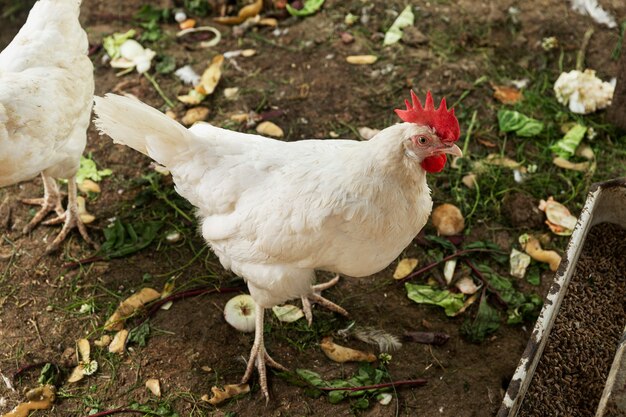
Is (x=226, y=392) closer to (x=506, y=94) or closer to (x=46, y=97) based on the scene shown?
(x=46, y=97)

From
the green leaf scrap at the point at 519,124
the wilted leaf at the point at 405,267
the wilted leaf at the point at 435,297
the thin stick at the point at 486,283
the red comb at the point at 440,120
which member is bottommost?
the wilted leaf at the point at 435,297

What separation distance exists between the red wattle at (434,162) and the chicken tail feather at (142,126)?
42.1 inches

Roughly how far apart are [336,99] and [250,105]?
0.63 meters

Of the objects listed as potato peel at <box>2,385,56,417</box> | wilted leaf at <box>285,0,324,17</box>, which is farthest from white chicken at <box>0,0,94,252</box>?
wilted leaf at <box>285,0,324,17</box>

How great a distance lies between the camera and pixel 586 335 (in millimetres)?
2881

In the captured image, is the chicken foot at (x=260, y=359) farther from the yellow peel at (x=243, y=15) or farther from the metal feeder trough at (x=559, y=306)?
the yellow peel at (x=243, y=15)

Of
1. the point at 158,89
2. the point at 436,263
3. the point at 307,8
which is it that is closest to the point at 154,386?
the point at 436,263

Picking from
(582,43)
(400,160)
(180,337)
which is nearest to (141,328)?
(180,337)

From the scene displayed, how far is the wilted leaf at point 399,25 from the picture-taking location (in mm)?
4586

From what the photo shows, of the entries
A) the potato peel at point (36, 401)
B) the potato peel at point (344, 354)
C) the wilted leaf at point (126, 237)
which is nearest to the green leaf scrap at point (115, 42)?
the wilted leaf at point (126, 237)

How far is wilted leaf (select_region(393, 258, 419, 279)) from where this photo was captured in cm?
336

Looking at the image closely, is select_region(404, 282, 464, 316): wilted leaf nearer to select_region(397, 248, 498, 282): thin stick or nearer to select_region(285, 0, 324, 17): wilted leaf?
select_region(397, 248, 498, 282): thin stick

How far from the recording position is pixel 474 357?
9.93 ft

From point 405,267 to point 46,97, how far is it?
7.02 ft
